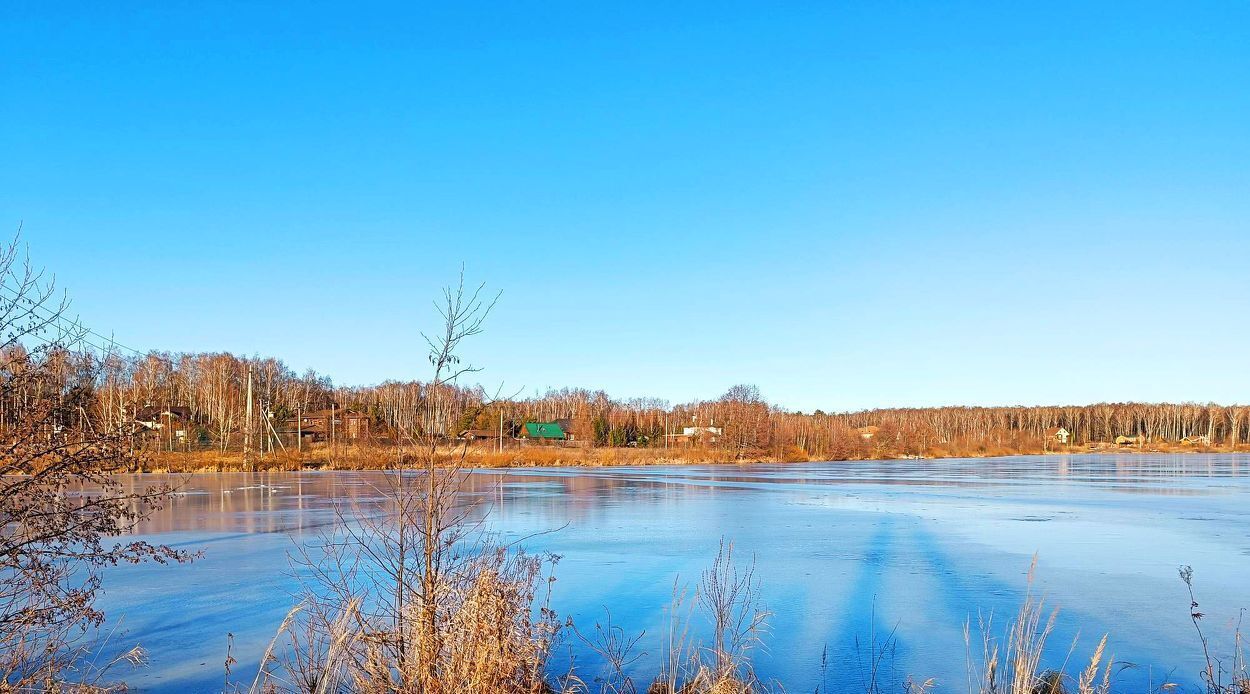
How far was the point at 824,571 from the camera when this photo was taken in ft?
31.0

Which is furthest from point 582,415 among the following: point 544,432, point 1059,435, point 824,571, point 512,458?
point 824,571

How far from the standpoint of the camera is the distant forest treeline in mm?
4770

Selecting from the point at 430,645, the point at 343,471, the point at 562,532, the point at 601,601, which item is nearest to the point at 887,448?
the point at 343,471

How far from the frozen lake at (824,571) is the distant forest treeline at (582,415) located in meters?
1.17

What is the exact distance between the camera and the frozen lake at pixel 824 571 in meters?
6.23

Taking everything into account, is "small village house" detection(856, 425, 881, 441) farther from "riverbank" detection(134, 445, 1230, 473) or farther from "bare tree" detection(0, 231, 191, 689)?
"bare tree" detection(0, 231, 191, 689)

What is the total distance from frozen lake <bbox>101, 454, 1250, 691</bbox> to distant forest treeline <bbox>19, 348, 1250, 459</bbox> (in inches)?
46.1

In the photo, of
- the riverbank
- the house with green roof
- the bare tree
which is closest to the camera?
the bare tree

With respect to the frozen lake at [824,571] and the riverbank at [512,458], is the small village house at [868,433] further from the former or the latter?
the frozen lake at [824,571]

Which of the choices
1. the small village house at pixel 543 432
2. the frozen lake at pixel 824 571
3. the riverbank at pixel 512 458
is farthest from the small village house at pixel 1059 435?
the frozen lake at pixel 824 571

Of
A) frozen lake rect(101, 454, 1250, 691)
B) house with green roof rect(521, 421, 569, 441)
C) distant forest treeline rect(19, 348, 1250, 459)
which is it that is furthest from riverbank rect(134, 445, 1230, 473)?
house with green roof rect(521, 421, 569, 441)

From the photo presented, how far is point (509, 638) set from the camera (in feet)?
14.5

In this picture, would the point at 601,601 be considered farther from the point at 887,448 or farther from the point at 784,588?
the point at 887,448

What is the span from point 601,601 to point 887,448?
56.1m
